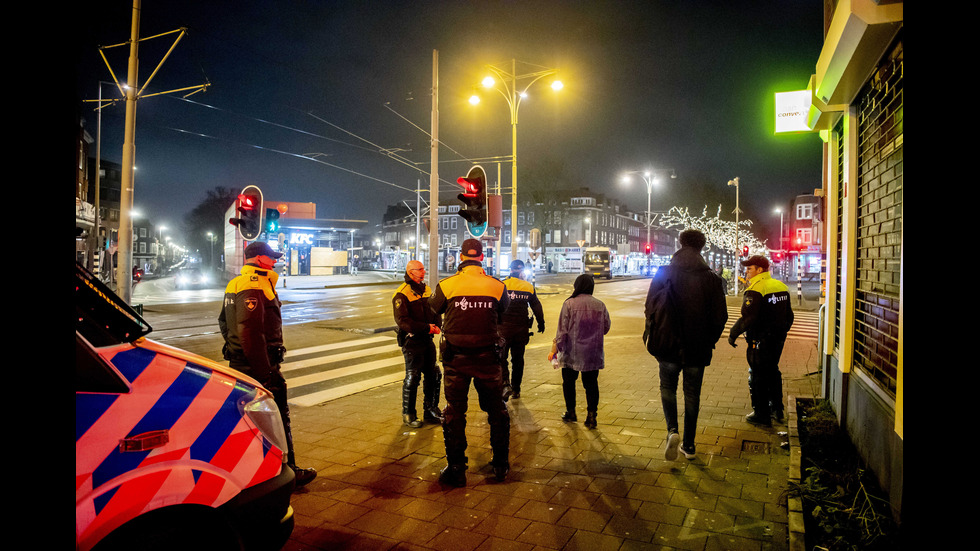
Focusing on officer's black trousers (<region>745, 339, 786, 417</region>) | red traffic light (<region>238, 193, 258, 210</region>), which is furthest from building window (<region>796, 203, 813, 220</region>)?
officer's black trousers (<region>745, 339, 786, 417</region>)

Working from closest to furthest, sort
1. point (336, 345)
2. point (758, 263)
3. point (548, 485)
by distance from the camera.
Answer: point (548, 485) < point (758, 263) < point (336, 345)

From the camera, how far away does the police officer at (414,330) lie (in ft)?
19.3

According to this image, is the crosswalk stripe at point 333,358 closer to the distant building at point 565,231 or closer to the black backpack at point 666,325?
the black backpack at point 666,325

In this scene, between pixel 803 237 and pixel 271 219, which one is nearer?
pixel 271 219

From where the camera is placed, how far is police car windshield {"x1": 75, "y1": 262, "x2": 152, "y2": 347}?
8.51 feet

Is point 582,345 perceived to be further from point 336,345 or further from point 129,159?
point 129,159

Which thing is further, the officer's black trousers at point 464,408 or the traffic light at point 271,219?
the traffic light at point 271,219

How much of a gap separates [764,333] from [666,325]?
1.69 metres

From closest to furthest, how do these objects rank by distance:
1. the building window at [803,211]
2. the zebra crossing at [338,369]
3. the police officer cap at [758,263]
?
the police officer cap at [758,263] → the zebra crossing at [338,369] → the building window at [803,211]

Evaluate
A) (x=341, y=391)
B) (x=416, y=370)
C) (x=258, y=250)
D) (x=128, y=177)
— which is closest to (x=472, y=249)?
(x=258, y=250)

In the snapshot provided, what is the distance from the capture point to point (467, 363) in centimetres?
442

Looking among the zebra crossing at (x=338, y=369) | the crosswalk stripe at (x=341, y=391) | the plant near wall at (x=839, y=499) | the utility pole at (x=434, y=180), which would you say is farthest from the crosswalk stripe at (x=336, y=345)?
the plant near wall at (x=839, y=499)

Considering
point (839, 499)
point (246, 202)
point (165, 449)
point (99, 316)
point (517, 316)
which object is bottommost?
point (839, 499)

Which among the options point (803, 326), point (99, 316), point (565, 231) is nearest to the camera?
point (99, 316)
